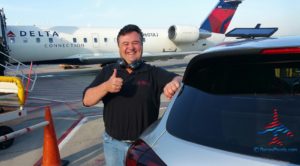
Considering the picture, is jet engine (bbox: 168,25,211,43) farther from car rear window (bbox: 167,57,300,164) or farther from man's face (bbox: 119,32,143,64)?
car rear window (bbox: 167,57,300,164)

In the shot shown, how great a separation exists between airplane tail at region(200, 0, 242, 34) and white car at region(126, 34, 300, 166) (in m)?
23.4

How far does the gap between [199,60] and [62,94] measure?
10967 millimetres

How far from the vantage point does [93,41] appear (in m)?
19.7

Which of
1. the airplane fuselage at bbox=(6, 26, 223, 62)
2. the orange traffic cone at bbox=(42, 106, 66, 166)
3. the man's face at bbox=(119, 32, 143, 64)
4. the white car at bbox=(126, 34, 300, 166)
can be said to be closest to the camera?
the white car at bbox=(126, 34, 300, 166)

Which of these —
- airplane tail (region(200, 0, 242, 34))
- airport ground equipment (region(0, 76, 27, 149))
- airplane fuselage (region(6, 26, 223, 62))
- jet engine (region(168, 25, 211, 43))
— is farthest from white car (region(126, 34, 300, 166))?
airplane tail (region(200, 0, 242, 34))

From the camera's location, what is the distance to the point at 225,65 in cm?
206

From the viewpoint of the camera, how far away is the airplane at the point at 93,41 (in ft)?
58.1

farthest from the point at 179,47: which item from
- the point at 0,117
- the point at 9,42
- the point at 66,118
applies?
the point at 0,117

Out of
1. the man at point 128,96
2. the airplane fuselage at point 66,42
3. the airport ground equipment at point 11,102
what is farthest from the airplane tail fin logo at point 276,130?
the airplane fuselage at point 66,42

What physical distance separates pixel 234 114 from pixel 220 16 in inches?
951

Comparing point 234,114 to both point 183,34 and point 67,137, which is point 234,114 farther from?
point 183,34

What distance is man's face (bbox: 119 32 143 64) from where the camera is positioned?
2.96 metres

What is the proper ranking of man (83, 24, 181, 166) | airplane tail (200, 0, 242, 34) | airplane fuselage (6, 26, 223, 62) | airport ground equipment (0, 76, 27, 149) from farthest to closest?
airplane tail (200, 0, 242, 34)
airplane fuselage (6, 26, 223, 62)
airport ground equipment (0, 76, 27, 149)
man (83, 24, 181, 166)

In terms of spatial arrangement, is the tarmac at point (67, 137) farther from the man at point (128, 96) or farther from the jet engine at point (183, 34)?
the jet engine at point (183, 34)
